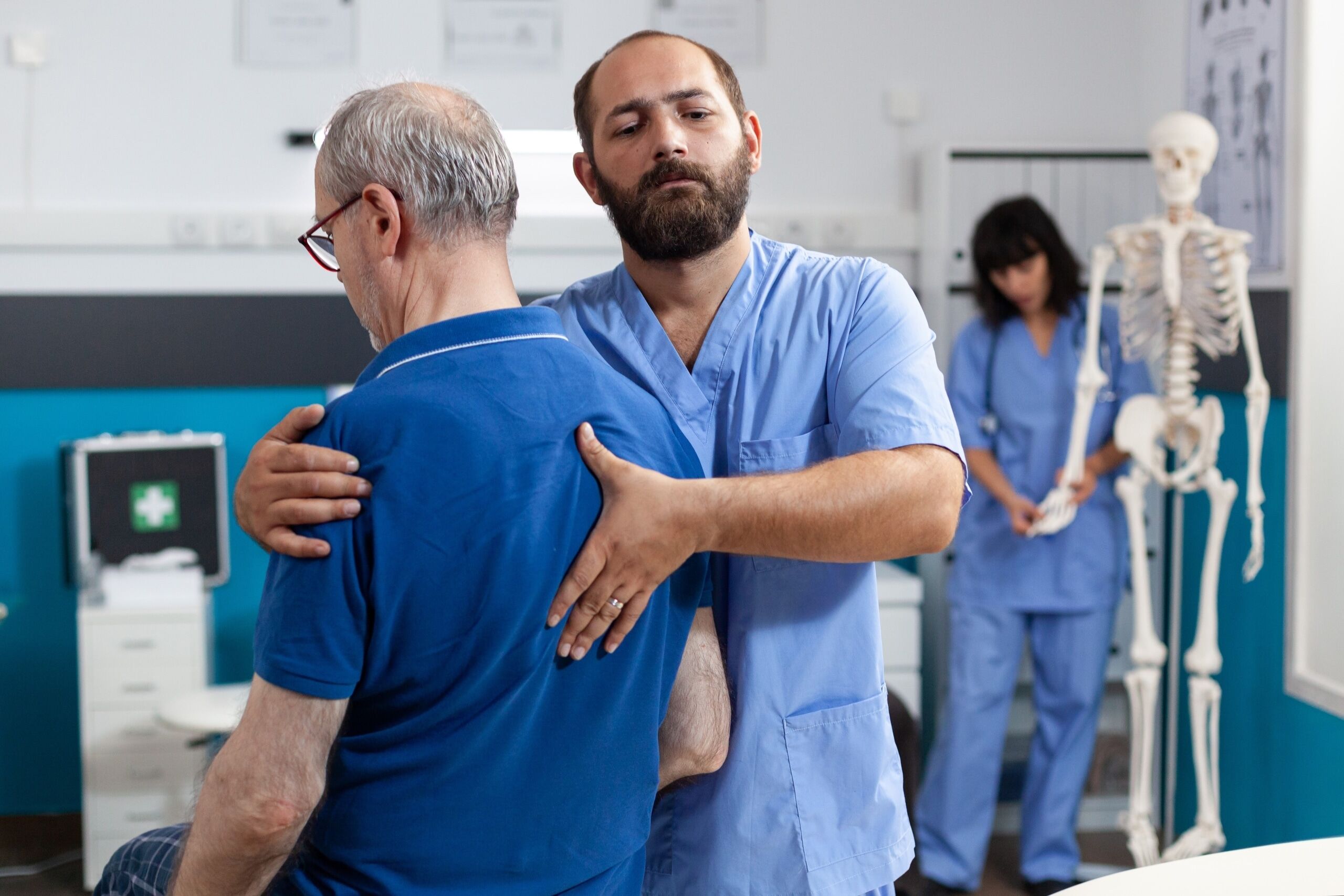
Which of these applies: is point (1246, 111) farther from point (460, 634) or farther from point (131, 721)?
point (131, 721)

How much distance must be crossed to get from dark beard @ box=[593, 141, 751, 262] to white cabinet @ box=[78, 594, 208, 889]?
2410 millimetres

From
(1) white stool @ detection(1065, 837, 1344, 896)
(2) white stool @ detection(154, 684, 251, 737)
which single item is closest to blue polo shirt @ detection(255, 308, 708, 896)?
(1) white stool @ detection(1065, 837, 1344, 896)

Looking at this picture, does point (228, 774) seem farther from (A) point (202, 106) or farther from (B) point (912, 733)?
(A) point (202, 106)

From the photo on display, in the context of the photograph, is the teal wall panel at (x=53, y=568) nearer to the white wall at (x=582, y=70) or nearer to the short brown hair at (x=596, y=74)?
the white wall at (x=582, y=70)

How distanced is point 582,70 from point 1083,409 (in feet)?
5.87

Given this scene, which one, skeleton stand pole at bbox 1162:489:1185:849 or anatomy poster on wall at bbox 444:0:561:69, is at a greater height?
anatomy poster on wall at bbox 444:0:561:69

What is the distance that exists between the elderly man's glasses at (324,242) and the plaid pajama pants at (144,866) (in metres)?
0.52

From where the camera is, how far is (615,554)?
1002mm

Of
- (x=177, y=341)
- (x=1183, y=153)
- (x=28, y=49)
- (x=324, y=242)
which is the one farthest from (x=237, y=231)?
(x=324, y=242)

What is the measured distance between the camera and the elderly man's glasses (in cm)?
105

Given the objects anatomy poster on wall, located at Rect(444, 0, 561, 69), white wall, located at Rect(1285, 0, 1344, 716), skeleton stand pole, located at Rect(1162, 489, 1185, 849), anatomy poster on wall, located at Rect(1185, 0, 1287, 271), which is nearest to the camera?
white wall, located at Rect(1285, 0, 1344, 716)

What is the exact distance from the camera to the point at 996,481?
3246 millimetres

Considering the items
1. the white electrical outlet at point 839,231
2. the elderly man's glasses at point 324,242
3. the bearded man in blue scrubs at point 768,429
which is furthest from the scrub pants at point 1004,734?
the elderly man's glasses at point 324,242

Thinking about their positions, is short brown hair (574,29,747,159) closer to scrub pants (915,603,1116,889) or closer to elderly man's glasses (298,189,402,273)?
elderly man's glasses (298,189,402,273)
